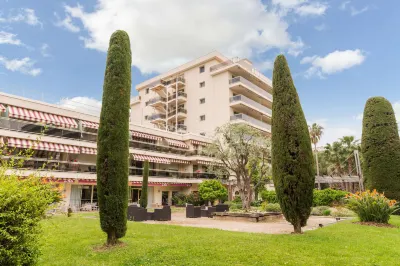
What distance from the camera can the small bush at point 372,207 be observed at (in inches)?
489

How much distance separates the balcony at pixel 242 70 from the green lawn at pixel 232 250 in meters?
34.5

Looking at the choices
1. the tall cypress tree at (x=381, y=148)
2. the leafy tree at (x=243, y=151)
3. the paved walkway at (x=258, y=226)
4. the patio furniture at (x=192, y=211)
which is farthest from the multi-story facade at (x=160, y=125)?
the tall cypress tree at (x=381, y=148)

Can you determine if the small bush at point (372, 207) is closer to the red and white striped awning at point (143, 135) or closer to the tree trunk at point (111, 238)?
the tree trunk at point (111, 238)

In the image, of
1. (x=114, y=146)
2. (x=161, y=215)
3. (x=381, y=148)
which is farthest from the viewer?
(x=381, y=148)

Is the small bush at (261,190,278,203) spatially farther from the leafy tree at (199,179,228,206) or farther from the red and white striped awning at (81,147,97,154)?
the red and white striped awning at (81,147,97,154)

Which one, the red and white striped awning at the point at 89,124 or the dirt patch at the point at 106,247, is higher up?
the red and white striped awning at the point at 89,124

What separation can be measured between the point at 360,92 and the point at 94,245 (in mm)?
21966

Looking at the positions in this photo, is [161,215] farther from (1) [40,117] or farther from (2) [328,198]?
(2) [328,198]

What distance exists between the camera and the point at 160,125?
49.7m

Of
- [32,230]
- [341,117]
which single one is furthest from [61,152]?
[341,117]

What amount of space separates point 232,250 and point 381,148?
15.6 metres

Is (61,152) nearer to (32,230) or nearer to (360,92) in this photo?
(32,230)

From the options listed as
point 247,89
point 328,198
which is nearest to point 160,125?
point 247,89

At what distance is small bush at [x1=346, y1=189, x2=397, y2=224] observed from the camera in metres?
12.4
